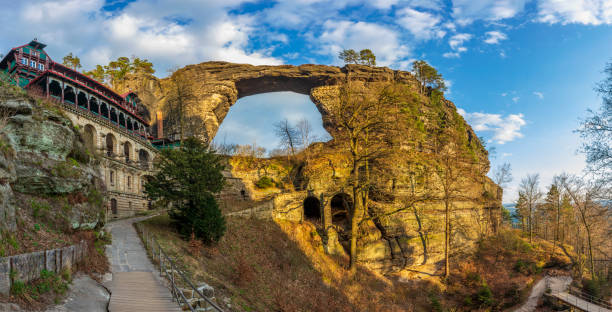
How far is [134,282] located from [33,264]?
432 centimetres

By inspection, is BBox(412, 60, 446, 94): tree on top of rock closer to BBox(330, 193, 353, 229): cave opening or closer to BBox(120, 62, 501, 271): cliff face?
BBox(120, 62, 501, 271): cliff face

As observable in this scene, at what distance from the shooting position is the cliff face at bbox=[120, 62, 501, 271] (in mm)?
27922

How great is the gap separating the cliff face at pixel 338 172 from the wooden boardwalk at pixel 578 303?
894 cm

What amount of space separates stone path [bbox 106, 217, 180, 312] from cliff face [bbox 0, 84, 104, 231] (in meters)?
2.00

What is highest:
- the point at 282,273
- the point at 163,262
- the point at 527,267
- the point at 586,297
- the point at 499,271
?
the point at 163,262

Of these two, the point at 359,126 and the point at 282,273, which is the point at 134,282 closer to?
the point at 282,273

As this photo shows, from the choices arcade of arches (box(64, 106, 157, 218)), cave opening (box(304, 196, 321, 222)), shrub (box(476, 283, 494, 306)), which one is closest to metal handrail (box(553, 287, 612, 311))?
shrub (box(476, 283, 494, 306))

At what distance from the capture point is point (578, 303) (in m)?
23.2

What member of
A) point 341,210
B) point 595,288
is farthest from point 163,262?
point 595,288

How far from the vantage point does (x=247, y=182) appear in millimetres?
33719

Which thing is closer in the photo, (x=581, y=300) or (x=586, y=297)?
(x=581, y=300)

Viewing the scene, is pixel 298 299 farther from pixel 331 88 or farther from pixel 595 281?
pixel 331 88

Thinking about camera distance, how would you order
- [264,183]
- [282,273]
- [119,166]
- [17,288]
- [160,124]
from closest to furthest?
[17,288]
[282,273]
[119,166]
[264,183]
[160,124]

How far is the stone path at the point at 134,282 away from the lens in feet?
30.5
